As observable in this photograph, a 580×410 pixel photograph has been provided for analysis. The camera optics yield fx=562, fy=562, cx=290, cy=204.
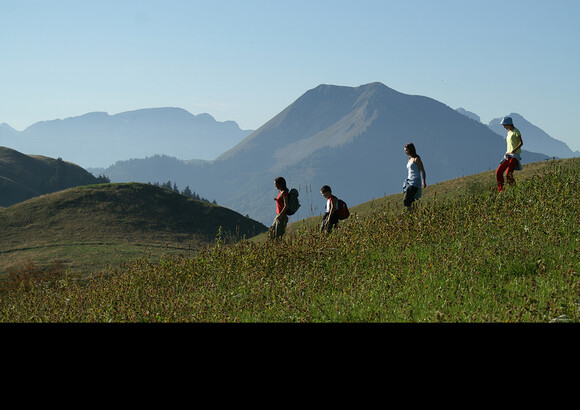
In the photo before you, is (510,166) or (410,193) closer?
(410,193)

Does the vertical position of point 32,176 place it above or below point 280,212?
above

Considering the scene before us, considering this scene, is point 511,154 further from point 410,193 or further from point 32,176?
point 32,176

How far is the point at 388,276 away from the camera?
8977 millimetres

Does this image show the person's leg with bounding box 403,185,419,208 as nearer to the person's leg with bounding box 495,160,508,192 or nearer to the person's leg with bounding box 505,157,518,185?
the person's leg with bounding box 495,160,508,192

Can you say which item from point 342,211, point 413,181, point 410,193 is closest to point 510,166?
point 413,181

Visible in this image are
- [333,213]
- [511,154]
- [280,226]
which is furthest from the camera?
[511,154]

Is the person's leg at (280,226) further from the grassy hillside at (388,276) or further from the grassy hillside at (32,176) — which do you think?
the grassy hillside at (32,176)

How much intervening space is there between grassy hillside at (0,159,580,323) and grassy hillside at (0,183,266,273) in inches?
736

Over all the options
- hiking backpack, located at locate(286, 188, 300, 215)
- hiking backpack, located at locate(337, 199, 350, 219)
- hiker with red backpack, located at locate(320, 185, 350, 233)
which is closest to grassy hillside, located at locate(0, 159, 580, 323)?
hiker with red backpack, located at locate(320, 185, 350, 233)

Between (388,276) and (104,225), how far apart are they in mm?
38780

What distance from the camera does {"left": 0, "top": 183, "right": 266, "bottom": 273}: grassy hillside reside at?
34.2 m
